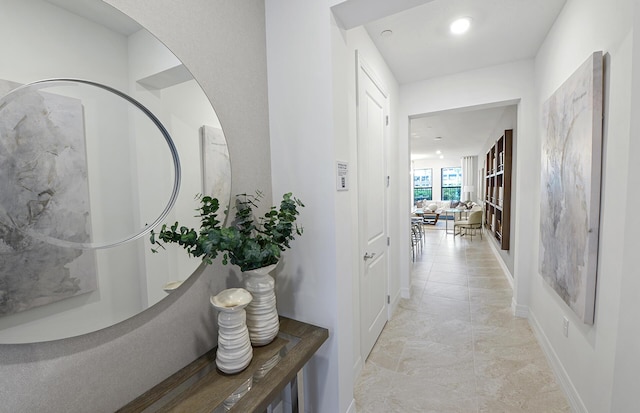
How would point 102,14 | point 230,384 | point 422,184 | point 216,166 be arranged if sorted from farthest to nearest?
point 422,184
point 216,166
point 230,384
point 102,14

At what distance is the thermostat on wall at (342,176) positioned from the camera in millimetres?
1372

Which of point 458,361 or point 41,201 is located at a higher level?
point 41,201

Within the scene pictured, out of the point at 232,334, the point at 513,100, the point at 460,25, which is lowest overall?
the point at 232,334

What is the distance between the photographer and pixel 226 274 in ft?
4.24

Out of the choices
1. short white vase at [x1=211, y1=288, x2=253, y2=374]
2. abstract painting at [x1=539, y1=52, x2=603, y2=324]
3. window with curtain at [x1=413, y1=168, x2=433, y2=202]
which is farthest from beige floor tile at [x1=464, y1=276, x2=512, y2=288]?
window with curtain at [x1=413, y1=168, x2=433, y2=202]

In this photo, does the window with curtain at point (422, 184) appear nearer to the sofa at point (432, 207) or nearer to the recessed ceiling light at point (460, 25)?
the sofa at point (432, 207)

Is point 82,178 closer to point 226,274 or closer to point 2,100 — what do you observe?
point 2,100

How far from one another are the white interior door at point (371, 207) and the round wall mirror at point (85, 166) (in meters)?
1.29

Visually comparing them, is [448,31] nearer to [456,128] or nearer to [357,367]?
[357,367]

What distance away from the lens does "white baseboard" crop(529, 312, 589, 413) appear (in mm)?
1604

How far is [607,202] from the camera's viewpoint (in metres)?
1.31

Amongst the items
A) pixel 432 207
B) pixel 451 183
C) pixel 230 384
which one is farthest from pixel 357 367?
pixel 451 183

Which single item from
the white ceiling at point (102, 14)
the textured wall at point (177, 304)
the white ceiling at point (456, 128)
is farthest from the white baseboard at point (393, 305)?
the white ceiling at point (102, 14)

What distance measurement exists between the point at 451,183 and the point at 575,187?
1131 cm
